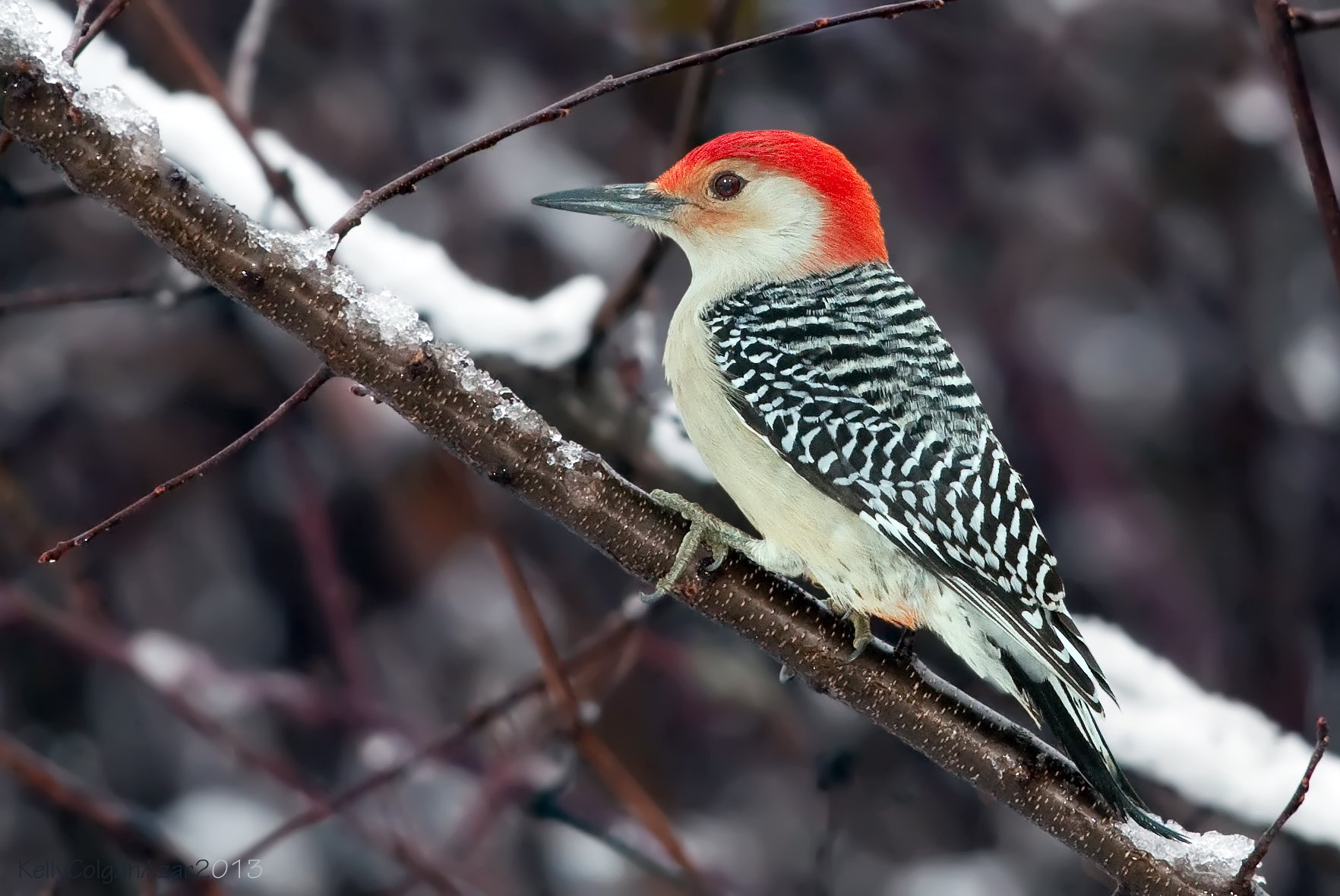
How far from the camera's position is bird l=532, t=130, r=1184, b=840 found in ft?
8.34

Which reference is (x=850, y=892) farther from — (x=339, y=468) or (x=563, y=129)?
(x=563, y=129)

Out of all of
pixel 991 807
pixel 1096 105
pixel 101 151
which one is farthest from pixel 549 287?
pixel 101 151

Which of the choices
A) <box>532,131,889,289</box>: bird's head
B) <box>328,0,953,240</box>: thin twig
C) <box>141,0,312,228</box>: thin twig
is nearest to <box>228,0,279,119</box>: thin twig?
<box>141,0,312,228</box>: thin twig

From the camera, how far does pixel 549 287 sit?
5207 millimetres

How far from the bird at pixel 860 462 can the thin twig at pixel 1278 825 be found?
199mm

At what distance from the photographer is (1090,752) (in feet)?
8.00

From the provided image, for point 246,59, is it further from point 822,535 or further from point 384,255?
point 822,535

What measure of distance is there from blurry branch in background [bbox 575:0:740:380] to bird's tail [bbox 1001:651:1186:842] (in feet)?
4.76

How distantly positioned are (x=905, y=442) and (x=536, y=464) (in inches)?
36.3

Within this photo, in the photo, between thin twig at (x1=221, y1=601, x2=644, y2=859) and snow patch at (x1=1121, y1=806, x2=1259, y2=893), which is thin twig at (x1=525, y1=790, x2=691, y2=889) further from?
snow patch at (x1=1121, y1=806, x2=1259, y2=893)

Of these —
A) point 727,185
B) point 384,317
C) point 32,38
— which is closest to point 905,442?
point 727,185

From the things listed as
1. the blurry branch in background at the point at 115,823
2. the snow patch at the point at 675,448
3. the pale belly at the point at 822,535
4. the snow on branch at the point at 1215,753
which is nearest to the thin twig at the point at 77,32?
the pale belly at the point at 822,535

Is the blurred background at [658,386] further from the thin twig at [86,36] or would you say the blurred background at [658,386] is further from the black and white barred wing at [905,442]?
the thin twig at [86,36]

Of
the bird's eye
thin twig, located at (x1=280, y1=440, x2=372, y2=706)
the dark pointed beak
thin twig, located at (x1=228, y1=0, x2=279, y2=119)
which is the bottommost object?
thin twig, located at (x1=280, y1=440, x2=372, y2=706)
